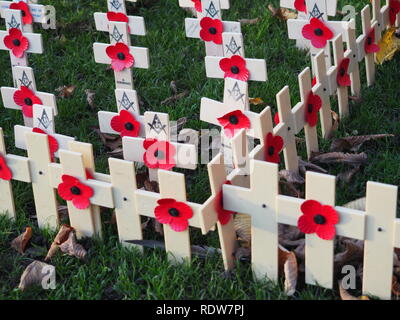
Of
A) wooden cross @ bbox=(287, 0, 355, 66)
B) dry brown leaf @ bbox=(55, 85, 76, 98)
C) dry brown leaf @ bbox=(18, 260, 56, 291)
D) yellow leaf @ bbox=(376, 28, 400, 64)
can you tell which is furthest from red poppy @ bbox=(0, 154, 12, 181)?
yellow leaf @ bbox=(376, 28, 400, 64)

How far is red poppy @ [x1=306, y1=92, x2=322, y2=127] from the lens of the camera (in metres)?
3.89

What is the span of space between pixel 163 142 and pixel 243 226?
1.65 ft

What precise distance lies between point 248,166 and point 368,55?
1.85m

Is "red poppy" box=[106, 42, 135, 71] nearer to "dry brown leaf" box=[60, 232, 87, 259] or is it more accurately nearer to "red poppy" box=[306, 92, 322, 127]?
"red poppy" box=[306, 92, 322, 127]

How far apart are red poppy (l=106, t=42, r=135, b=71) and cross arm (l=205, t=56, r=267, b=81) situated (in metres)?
0.53

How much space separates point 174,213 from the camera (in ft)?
10.2

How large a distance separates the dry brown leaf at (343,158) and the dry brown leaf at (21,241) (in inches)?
59.2

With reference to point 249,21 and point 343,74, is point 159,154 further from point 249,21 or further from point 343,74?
point 249,21

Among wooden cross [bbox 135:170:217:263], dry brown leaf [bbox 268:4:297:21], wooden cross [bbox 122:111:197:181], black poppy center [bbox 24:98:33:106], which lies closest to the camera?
wooden cross [bbox 135:170:217:263]

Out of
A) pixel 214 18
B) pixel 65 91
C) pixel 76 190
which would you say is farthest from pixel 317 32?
pixel 76 190

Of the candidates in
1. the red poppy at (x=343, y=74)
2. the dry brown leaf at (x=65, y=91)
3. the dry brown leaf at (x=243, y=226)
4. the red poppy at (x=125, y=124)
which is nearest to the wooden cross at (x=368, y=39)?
the red poppy at (x=343, y=74)

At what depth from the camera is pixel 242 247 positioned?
3.25 m

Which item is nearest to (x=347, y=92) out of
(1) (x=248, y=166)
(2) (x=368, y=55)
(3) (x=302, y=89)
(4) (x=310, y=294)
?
(2) (x=368, y=55)

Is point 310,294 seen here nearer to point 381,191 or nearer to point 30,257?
point 381,191
